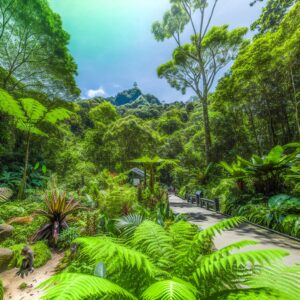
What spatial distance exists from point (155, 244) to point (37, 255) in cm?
277

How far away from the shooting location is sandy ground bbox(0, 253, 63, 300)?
2287 mm

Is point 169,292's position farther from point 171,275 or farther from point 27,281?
point 27,281

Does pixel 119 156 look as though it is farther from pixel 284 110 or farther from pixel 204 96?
pixel 284 110

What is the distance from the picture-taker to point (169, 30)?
43.1ft

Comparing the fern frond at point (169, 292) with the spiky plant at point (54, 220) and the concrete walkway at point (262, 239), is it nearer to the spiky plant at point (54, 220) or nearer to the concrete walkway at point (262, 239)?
the concrete walkway at point (262, 239)

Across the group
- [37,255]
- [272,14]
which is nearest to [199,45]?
[272,14]

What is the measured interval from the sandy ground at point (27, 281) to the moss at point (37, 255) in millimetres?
78

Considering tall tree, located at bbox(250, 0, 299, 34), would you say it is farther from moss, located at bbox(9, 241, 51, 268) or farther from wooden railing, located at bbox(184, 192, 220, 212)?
moss, located at bbox(9, 241, 51, 268)

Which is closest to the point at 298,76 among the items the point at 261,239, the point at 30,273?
the point at 261,239

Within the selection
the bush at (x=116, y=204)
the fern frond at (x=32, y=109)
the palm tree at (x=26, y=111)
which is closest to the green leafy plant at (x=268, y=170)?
the bush at (x=116, y=204)

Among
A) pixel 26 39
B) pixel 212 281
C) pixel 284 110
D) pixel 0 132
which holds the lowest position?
pixel 212 281

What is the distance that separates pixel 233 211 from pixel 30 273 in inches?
211

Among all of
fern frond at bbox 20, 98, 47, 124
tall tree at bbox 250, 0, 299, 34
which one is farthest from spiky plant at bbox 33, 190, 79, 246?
tall tree at bbox 250, 0, 299, 34

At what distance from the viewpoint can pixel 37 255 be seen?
3.13 metres
